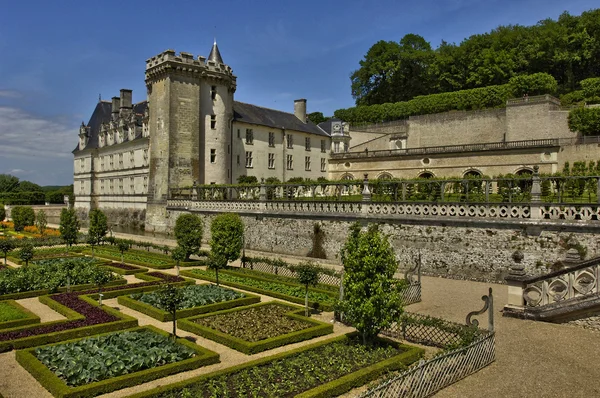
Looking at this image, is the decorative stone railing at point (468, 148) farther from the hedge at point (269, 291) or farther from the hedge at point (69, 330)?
the hedge at point (69, 330)

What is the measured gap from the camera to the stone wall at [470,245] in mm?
16500

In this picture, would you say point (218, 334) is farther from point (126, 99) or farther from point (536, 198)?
point (126, 99)

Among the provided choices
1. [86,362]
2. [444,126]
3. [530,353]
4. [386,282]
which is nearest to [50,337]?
[86,362]

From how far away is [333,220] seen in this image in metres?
23.4

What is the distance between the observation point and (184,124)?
36062mm

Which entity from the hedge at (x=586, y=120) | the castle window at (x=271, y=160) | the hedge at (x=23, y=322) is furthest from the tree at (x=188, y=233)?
the hedge at (x=586, y=120)

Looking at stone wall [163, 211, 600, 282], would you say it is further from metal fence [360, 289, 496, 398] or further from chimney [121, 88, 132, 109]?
chimney [121, 88, 132, 109]

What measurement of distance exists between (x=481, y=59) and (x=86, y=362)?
53.0m

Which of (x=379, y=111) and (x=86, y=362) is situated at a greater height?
(x=379, y=111)

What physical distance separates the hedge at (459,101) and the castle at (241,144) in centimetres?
305

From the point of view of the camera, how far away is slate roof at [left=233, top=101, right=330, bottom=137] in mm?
41812

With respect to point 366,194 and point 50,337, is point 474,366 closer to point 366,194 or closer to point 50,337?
point 50,337

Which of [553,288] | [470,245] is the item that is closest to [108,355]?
[553,288]

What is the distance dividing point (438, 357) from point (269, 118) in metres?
38.6
